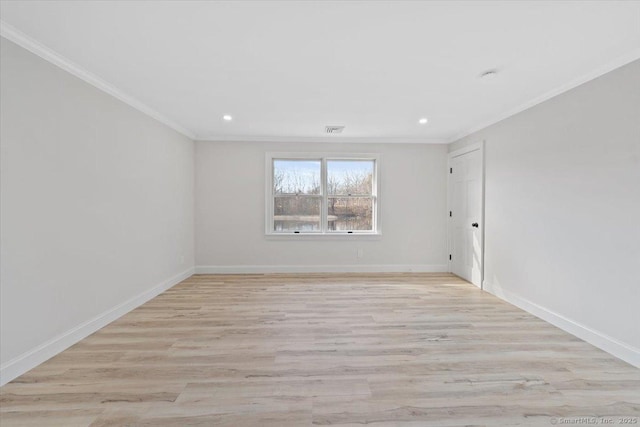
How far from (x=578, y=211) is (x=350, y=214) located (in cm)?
320

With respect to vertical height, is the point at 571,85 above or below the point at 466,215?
above

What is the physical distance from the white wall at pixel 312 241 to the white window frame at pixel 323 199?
8 centimetres

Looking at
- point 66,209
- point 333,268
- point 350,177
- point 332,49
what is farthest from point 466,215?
point 66,209

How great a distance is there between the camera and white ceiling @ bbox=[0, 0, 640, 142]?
1.76 m

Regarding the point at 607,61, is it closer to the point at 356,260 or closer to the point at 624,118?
the point at 624,118

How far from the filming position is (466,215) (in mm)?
4598

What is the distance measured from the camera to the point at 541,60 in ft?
7.68

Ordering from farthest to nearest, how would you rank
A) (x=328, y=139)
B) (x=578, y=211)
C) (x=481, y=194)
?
(x=328, y=139) < (x=481, y=194) < (x=578, y=211)

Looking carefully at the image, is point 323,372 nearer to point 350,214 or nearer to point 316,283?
point 316,283

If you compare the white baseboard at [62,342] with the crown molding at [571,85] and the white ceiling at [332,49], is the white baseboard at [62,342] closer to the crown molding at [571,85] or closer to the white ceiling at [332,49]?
the white ceiling at [332,49]

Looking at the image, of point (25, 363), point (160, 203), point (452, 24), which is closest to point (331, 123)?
point (452, 24)

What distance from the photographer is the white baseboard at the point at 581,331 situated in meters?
2.25

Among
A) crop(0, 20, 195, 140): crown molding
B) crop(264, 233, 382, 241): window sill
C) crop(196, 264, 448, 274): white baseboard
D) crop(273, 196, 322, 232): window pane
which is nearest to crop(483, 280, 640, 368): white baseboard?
crop(196, 264, 448, 274): white baseboard

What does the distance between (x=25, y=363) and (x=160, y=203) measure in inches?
87.4
